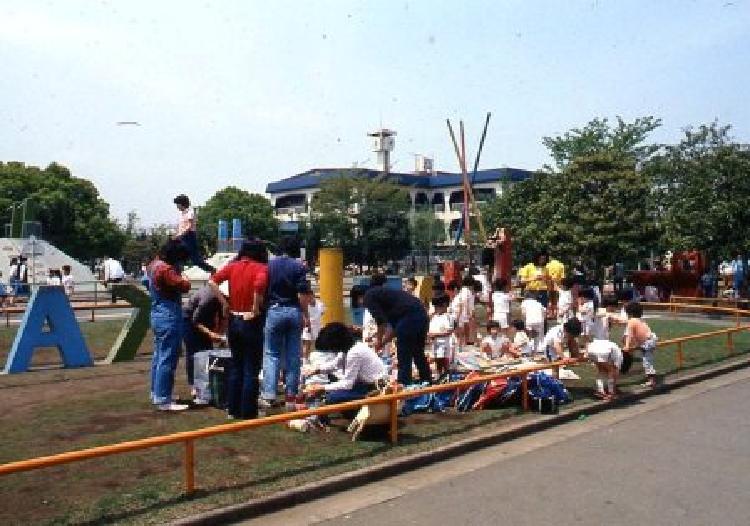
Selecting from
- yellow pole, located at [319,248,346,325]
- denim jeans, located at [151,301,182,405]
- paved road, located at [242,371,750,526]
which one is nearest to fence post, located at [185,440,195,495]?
paved road, located at [242,371,750,526]

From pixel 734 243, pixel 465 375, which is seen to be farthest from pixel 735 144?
pixel 465 375

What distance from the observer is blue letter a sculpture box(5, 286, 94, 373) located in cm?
1170

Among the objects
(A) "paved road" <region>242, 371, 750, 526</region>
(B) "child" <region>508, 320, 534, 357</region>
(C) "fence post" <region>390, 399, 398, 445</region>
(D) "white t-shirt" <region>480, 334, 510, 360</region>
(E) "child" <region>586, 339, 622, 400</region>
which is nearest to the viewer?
(A) "paved road" <region>242, 371, 750, 526</region>

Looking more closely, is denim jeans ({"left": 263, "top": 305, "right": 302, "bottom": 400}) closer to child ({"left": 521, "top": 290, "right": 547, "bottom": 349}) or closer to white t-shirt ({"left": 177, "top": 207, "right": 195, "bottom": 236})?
white t-shirt ({"left": 177, "top": 207, "right": 195, "bottom": 236})

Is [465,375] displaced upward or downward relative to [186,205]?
downward

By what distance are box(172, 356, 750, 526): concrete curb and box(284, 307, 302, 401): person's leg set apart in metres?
1.77

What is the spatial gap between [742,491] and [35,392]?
8.35 metres

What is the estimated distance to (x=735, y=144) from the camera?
2891 cm

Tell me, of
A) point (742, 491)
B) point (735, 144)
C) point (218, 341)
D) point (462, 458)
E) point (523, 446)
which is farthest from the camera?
point (735, 144)

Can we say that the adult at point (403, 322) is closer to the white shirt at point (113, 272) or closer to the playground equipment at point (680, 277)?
the white shirt at point (113, 272)

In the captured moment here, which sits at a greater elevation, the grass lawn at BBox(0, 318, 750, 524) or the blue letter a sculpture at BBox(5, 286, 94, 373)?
the blue letter a sculpture at BBox(5, 286, 94, 373)

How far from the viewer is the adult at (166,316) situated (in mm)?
8344

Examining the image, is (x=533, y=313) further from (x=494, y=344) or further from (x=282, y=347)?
(x=282, y=347)

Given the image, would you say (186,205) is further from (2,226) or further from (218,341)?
(2,226)
